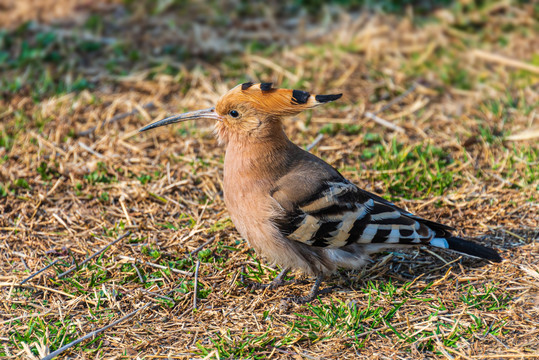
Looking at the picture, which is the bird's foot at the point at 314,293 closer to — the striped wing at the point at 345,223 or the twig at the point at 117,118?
the striped wing at the point at 345,223

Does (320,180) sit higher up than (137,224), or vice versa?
(320,180)

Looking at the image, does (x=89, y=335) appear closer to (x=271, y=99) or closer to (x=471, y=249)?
(x=271, y=99)

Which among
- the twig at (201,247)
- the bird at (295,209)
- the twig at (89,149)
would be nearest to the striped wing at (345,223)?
the bird at (295,209)

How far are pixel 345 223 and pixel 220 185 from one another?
3.77 feet

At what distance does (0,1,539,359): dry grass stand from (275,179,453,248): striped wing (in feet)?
0.88

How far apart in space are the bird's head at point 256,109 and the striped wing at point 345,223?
17.9 inches

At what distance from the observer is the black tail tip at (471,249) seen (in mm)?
3223

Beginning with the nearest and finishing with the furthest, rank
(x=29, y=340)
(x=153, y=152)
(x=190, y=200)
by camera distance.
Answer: (x=29, y=340), (x=190, y=200), (x=153, y=152)

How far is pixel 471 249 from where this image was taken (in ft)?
10.6

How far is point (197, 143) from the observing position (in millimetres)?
4445

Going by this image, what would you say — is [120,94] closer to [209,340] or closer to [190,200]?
[190,200]

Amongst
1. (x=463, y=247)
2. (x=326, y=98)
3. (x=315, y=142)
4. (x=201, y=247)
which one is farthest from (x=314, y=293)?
(x=315, y=142)

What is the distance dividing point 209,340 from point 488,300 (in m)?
1.44

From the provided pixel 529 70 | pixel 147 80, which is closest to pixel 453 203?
pixel 529 70
